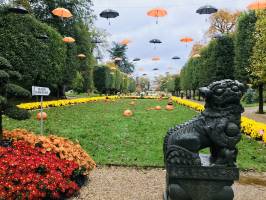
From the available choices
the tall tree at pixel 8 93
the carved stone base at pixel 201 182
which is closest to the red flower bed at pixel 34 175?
the tall tree at pixel 8 93

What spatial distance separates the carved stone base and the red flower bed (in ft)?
6.36

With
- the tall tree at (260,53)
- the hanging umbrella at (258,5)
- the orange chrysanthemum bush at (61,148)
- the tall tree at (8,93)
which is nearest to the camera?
the orange chrysanthemum bush at (61,148)

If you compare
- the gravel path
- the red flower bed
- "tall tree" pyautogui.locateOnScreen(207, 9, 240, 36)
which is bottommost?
the gravel path

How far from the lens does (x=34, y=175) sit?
18.0ft

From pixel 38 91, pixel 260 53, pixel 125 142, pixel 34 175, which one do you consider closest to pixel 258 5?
pixel 260 53

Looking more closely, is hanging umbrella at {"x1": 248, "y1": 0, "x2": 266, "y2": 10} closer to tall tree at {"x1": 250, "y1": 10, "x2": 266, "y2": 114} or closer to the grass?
tall tree at {"x1": 250, "y1": 10, "x2": 266, "y2": 114}

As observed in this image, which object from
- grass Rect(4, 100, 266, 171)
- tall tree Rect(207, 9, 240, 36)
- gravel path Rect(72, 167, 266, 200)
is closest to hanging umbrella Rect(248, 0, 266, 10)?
grass Rect(4, 100, 266, 171)

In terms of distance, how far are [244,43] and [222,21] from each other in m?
30.0

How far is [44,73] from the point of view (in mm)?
25250

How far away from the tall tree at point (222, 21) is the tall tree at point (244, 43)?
90.9 feet

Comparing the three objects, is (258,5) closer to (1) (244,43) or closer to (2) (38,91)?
(1) (244,43)

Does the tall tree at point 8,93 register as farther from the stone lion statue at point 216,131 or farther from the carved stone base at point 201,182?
the carved stone base at point 201,182

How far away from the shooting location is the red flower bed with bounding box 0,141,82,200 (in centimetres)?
520

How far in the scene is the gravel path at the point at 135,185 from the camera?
5938 millimetres
